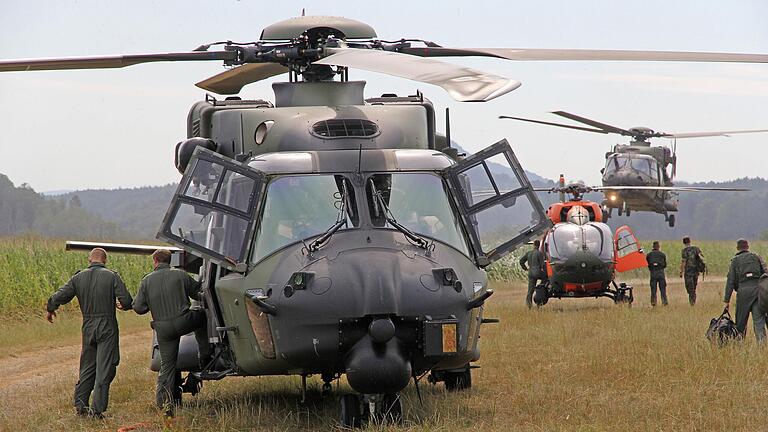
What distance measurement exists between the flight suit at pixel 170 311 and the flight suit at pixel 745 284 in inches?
272

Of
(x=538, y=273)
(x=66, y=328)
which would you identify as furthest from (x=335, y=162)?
(x=538, y=273)

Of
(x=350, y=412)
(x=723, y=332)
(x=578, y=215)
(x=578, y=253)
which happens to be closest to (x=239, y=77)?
(x=350, y=412)

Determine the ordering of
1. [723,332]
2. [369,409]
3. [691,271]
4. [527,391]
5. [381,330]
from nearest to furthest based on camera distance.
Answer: [381,330] → [369,409] → [527,391] → [723,332] → [691,271]

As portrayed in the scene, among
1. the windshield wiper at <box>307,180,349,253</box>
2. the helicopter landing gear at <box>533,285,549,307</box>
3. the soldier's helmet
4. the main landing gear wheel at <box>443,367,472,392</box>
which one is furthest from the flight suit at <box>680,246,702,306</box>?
the windshield wiper at <box>307,180,349,253</box>

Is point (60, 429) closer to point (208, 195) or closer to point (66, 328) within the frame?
point (208, 195)

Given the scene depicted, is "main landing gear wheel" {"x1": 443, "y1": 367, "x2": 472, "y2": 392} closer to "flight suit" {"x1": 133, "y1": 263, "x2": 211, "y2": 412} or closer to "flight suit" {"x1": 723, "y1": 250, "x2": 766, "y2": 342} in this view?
"flight suit" {"x1": 133, "y1": 263, "x2": 211, "y2": 412}

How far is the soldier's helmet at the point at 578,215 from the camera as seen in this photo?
2459cm

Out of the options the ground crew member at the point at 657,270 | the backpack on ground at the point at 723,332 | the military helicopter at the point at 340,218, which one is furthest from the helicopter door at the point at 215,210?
the ground crew member at the point at 657,270

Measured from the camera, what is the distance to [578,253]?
23.6m

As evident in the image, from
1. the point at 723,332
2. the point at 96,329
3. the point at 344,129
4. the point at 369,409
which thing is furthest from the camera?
the point at 723,332

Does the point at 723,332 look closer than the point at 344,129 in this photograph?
No

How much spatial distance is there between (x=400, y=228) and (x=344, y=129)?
1369mm

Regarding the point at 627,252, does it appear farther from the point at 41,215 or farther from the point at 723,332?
the point at 41,215

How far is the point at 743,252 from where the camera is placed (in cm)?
1452
